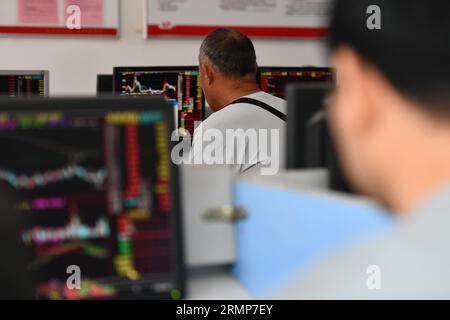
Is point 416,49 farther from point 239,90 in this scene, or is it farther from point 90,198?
point 239,90

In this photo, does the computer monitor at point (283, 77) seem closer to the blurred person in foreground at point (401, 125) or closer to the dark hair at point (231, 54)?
the dark hair at point (231, 54)

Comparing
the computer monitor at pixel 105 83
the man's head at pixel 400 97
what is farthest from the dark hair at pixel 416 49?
the computer monitor at pixel 105 83

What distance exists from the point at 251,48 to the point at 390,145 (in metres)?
1.58

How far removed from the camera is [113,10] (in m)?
3.81

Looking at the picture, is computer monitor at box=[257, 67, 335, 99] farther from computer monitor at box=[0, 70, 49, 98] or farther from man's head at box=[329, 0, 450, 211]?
man's head at box=[329, 0, 450, 211]

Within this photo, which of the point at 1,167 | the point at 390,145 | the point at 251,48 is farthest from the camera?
the point at 251,48

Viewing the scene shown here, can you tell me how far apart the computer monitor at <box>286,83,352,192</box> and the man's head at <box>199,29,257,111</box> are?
3.85ft

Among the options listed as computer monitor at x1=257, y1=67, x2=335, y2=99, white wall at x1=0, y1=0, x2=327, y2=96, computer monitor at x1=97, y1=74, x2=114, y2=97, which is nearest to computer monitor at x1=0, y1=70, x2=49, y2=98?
computer monitor at x1=97, y1=74, x2=114, y2=97

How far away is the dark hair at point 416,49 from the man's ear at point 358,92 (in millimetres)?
16

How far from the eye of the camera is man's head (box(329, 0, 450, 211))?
0.63 meters

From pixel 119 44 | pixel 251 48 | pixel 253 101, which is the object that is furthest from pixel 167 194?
pixel 119 44

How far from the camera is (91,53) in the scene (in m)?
3.80
